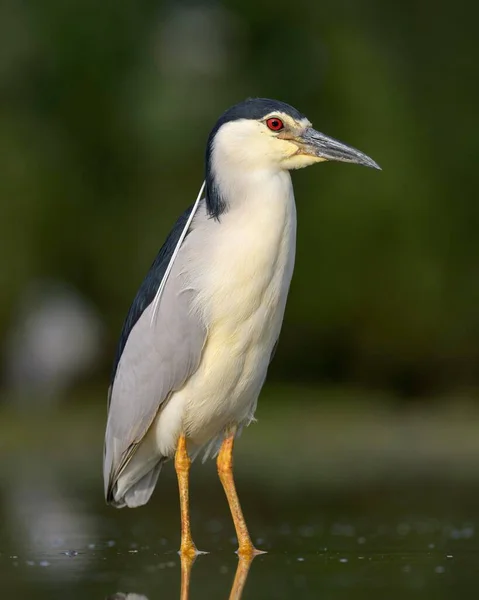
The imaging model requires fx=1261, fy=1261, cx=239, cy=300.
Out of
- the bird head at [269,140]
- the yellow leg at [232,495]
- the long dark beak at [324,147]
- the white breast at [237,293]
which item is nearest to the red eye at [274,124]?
the bird head at [269,140]

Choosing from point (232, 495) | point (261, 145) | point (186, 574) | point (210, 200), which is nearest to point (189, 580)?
point (186, 574)

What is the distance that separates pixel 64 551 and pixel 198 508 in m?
1.74

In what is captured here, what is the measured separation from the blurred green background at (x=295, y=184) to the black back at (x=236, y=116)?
6.22 metres

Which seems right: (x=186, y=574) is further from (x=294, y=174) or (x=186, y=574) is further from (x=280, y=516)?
(x=294, y=174)

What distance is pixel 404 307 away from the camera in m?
13.0

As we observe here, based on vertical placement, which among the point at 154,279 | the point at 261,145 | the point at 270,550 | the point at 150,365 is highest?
the point at 261,145

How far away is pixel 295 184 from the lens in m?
13.3

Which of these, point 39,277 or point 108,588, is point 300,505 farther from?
point 39,277

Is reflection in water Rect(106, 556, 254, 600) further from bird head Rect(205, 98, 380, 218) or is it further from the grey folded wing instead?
bird head Rect(205, 98, 380, 218)

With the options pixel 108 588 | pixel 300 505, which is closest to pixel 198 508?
pixel 300 505

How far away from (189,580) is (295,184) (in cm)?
870

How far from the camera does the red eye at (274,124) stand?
5738 mm

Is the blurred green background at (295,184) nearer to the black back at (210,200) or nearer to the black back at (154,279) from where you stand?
the black back at (154,279)

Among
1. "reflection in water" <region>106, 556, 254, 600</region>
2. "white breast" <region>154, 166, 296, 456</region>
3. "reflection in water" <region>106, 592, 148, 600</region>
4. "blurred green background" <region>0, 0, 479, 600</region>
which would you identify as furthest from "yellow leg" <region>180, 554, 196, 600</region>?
"blurred green background" <region>0, 0, 479, 600</region>
